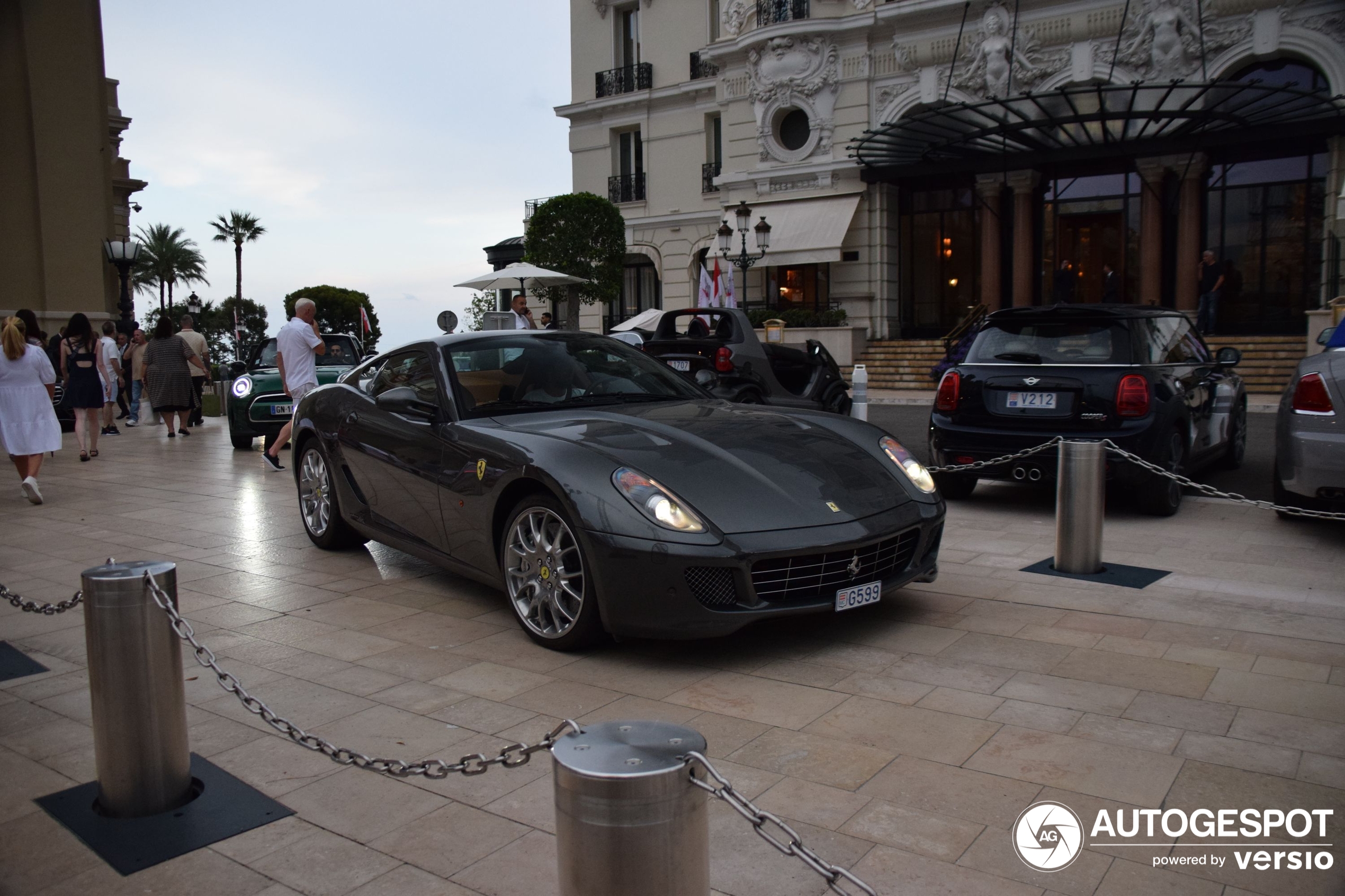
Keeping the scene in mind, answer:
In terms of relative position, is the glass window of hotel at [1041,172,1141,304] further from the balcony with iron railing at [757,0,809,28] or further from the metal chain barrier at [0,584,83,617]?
the metal chain barrier at [0,584,83,617]

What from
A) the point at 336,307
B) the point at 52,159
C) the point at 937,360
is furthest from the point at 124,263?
the point at 336,307

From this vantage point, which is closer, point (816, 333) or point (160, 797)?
point (160, 797)

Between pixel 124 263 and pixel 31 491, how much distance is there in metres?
14.7

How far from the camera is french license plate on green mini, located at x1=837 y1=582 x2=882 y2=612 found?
4328 mm

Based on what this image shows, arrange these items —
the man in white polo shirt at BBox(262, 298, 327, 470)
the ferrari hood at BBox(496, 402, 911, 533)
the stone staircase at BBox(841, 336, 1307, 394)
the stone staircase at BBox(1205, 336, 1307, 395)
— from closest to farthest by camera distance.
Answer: the ferrari hood at BBox(496, 402, 911, 533), the man in white polo shirt at BBox(262, 298, 327, 470), the stone staircase at BBox(1205, 336, 1307, 395), the stone staircase at BBox(841, 336, 1307, 394)

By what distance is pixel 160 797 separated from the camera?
310 cm

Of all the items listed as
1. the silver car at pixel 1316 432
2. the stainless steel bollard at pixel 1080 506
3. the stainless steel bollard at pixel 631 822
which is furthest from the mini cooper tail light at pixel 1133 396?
the stainless steel bollard at pixel 631 822

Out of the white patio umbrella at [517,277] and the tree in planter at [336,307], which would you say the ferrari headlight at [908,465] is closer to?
the white patio umbrella at [517,277]

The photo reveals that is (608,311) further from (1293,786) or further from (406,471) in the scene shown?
(1293,786)

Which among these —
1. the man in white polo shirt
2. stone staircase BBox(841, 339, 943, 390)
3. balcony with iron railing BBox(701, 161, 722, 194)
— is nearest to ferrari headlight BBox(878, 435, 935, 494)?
Result: the man in white polo shirt

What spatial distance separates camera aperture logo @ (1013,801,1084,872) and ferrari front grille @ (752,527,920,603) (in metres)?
1.43

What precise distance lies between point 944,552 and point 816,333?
2110 centimetres

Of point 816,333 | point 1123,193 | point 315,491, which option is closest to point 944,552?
point 315,491

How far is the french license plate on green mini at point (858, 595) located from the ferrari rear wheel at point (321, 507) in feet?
11.4
